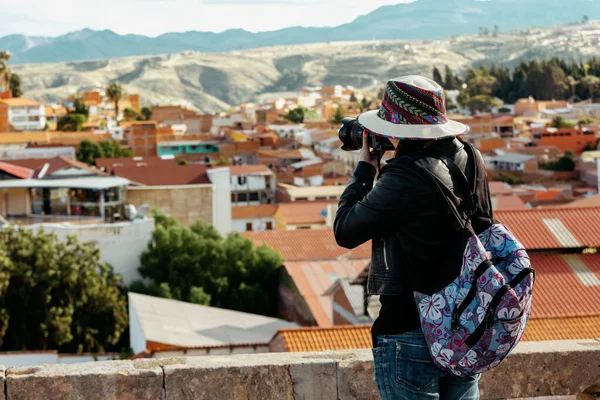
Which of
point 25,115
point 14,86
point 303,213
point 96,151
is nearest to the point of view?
point 303,213

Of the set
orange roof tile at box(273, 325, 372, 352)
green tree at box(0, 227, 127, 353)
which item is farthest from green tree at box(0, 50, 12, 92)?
orange roof tile at box(273, 325, 372, 352)

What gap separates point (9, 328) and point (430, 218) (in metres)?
19.0

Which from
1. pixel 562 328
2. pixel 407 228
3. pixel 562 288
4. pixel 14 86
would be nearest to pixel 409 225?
pixel 407 228

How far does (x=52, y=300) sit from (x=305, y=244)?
10828mm

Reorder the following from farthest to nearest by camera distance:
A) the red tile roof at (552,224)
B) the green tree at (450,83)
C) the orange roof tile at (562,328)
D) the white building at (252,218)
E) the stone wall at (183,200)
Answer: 1. the green tree at (450,83)
2. the white building at (252,218)
3. the stone wall at (183,200)
4. the red tile roof at (552,224)
5. the orange roof tile at (562,328)

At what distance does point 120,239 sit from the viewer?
26.0m

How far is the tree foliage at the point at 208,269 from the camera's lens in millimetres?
25016

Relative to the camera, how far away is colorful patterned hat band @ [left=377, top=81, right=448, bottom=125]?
3.21 metres

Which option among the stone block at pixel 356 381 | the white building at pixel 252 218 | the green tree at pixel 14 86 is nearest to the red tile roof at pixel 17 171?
the white building at pixel 252 218

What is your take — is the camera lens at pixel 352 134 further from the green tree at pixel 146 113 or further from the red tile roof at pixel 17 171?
the green tree at pixel 146 113

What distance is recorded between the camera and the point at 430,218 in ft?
10.2

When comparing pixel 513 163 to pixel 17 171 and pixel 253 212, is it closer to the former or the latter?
pixel 253 212

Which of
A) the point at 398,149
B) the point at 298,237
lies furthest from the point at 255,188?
the point at 398,149

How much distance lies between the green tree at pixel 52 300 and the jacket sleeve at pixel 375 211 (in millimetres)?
18021
